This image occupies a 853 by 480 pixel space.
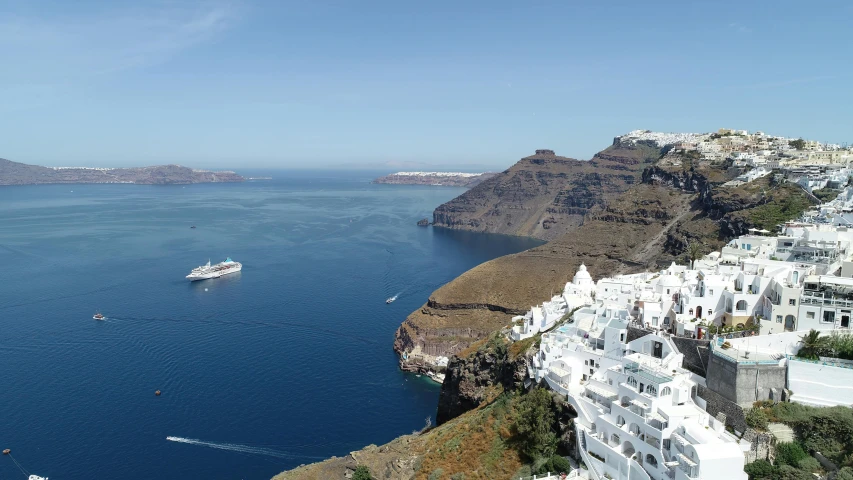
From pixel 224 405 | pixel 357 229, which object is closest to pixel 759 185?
pixel 224 405

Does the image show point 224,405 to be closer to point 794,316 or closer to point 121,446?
point 121,446

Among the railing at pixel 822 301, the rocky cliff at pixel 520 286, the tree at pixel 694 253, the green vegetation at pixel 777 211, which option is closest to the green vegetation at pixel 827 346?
the railing at pixel 822 301

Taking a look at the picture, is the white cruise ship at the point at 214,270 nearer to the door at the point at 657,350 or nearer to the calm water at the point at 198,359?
the calm water at the point at 198,359

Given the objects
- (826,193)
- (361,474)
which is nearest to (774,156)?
(826,193)

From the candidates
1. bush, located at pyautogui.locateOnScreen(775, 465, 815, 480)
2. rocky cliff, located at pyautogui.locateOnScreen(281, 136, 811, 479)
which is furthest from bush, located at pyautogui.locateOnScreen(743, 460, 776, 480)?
rocky cliff, located at pyautogui.locateOnScreen(281, 136, 811, 479)

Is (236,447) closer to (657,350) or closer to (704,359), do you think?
(657,350)

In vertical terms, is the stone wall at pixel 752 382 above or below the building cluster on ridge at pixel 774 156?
below
